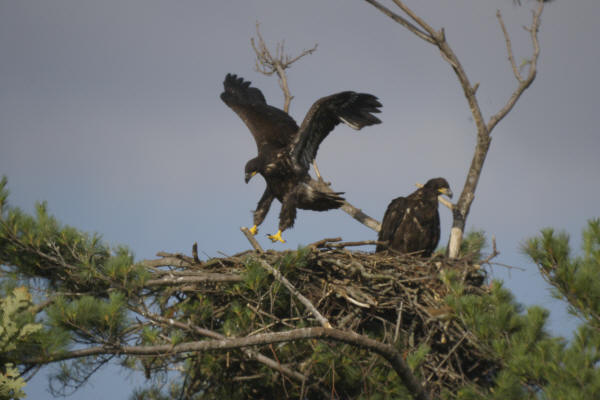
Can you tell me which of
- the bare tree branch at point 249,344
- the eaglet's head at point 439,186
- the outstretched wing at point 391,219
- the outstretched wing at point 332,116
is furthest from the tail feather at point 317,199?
the bare tree branch at point 249,344

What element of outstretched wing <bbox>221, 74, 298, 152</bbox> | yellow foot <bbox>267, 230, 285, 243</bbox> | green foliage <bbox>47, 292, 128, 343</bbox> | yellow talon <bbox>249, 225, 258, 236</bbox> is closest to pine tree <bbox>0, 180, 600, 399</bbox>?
green foliage <bbox>47, 292, 128, 343</bbox>

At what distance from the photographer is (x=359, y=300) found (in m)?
5.45

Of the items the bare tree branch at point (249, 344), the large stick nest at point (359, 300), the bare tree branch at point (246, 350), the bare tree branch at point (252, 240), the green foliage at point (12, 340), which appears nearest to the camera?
the green foliage at point (12, 340)

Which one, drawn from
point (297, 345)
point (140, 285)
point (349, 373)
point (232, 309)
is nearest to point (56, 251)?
point (140, 285)

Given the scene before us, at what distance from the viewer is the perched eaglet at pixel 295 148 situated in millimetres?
7469

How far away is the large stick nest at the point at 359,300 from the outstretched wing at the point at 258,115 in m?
2.72

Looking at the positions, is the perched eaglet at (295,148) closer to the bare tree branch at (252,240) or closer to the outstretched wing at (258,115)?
the outstretched wing at (258,115)

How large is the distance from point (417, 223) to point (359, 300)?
223 centimetres

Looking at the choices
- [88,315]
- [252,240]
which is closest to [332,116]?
[252,240]

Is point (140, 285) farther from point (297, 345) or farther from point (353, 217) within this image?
point (353, 217)

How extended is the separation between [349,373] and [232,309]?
1.07m

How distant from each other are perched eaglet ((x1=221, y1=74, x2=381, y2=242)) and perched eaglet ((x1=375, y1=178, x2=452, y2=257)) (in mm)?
684

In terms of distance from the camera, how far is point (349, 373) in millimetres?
4934

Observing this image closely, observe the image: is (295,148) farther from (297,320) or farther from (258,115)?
(297,320)
